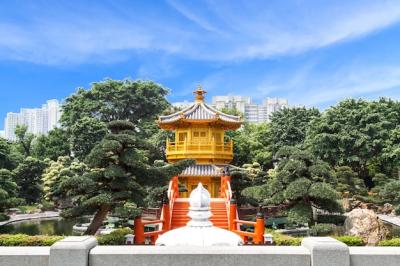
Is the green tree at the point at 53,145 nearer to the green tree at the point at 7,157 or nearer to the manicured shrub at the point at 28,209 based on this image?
the green tree at the point at 7,157

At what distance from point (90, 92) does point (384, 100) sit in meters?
30.2

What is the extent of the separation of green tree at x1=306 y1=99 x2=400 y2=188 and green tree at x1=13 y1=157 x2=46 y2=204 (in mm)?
23703

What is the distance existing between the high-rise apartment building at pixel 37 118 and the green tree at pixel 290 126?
61.3m

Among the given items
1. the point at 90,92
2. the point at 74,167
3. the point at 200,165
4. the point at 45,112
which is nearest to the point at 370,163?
the point at 200,165

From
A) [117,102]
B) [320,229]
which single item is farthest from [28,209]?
[320,229]

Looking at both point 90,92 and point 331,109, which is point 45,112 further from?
point 331,109

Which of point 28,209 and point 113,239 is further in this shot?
point 28,209

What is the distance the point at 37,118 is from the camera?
88.0m

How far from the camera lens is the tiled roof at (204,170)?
20531 millimetres

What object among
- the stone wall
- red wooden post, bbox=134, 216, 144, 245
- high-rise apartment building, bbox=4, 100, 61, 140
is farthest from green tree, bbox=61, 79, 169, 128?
high-rise apartment building, bbox=4, 100, 61, 140

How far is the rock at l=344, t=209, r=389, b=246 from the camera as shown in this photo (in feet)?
45.2

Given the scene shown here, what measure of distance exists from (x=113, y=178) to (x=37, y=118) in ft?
274

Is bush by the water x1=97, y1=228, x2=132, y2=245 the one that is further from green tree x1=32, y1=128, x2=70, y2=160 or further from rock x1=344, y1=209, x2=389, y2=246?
green tree x1=32, y1=128, x2=70, y2=160

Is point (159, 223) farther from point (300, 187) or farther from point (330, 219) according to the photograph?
point (330, 219)
